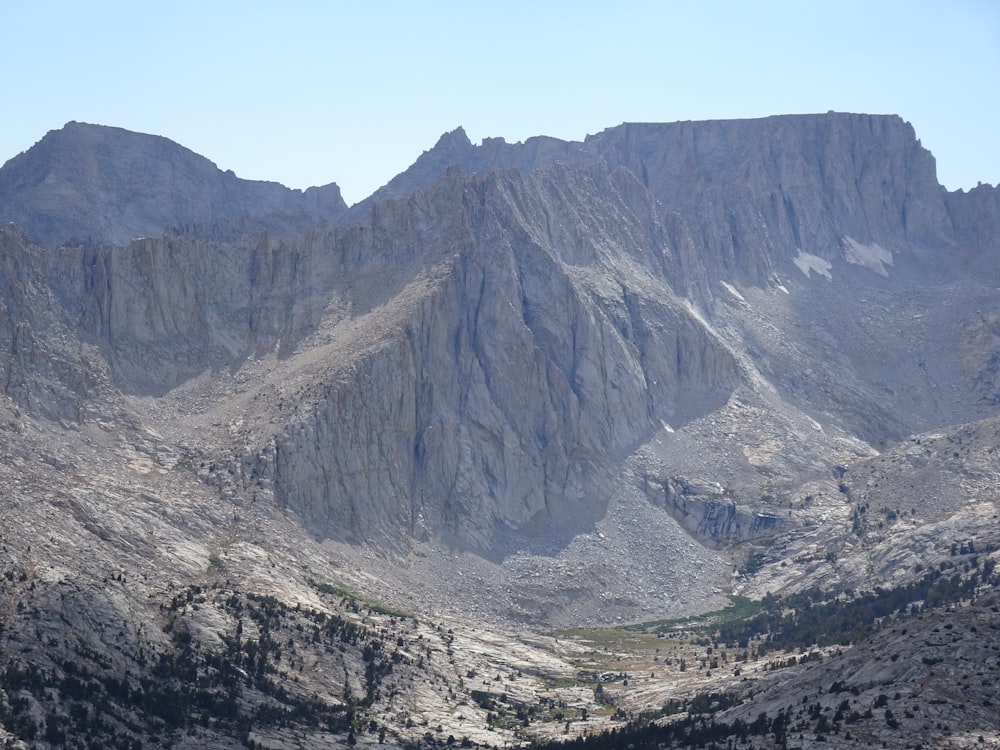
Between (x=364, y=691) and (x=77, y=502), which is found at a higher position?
(x=77, y=502)

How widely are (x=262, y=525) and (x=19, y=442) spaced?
33264mm

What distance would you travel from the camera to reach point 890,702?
117250 mm

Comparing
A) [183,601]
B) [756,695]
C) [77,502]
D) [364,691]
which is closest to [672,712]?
[756,695]

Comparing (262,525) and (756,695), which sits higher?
(262,525)

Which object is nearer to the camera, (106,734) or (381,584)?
(106,734)

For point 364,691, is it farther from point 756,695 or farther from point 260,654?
point 756,695

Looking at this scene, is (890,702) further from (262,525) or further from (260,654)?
(262,525)

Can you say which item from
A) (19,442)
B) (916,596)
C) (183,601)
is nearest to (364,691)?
Answer: (183,601)

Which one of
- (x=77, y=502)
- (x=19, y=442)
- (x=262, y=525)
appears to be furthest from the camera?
(x=262, y=525)

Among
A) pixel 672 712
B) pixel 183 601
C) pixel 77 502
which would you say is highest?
pixel 77 502

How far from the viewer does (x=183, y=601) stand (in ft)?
531

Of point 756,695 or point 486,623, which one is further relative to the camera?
point 486,623

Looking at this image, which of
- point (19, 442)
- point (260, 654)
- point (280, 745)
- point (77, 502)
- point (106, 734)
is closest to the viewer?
point (106, 734)

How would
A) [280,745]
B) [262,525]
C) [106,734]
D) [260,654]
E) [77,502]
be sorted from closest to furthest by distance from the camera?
[106,734] → [280,745] → [260,654] → [77,502] → [262,525]
